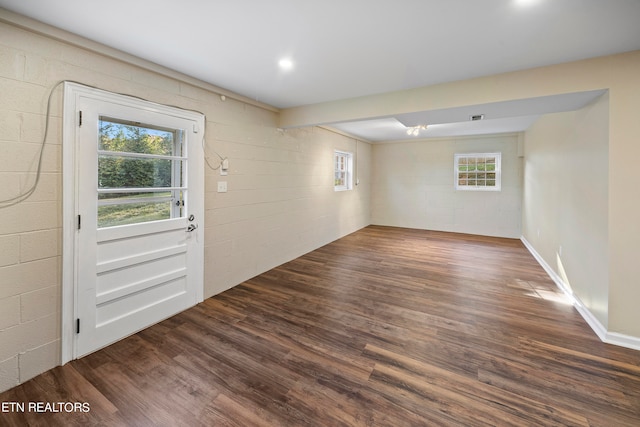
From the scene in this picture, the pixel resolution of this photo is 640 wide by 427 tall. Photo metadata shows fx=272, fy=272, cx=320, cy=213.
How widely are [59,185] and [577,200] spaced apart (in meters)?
4.78

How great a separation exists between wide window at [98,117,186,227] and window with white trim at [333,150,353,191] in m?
4.05

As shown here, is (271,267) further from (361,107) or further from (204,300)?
(361,107)

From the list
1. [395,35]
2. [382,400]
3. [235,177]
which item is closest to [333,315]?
[382,400]

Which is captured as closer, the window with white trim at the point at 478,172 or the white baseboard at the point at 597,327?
the white baseboard at the point at 597,327

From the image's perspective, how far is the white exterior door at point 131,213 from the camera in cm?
212

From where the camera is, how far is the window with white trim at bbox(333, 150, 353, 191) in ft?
21.1

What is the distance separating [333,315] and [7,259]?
99.8 inches

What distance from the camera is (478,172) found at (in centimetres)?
679

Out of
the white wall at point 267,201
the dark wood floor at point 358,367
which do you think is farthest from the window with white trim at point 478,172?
the dark wood floor at point 358,367

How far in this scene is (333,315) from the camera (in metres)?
2.81

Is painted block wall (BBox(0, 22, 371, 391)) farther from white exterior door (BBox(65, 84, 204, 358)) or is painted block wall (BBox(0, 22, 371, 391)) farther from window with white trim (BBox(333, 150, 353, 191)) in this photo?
window with white trim (BBox(333, 150, 353, 191))

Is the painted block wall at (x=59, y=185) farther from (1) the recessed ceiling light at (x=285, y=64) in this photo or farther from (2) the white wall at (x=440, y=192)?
(2) the white wall at (x=440, y=192)

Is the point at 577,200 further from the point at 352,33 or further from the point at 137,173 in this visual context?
the point at 137,173

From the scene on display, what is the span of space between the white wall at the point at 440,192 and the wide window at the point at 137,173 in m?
6.07
